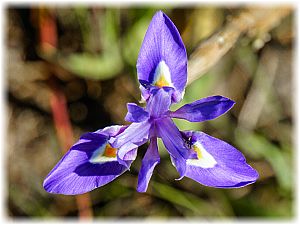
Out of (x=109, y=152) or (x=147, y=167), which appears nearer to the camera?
(x=147, y=167)

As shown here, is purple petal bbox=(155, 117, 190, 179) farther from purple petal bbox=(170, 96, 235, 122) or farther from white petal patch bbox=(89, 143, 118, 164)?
white petal patch bbox=(89, 143, 118, 164)

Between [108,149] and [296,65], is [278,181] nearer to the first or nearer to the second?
[296,65]

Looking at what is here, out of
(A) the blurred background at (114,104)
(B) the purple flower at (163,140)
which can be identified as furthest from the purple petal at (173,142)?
(A) the blurred background at (114,104)

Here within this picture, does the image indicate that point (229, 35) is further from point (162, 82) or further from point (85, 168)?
point (85, 168)

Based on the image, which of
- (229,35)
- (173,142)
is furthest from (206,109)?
(229,35)

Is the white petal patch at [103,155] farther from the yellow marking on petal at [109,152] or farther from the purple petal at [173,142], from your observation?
the purple petal at [173,142]

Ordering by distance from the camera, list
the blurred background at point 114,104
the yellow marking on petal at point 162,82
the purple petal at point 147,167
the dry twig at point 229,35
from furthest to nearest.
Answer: the blurred background at point 114,104, the dry twig at point 229,35, the yellow marking on petal at point 162,82, the purple petal at point 147,167
